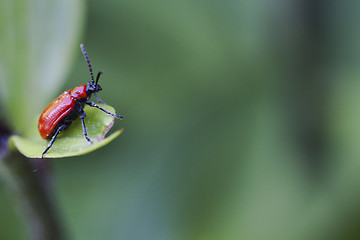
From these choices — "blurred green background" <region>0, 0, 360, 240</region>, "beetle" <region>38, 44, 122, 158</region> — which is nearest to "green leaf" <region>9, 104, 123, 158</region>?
"beetle" <region>38, 44, 122, 158</region>

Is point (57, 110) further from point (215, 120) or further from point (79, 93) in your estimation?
point (215, 120)

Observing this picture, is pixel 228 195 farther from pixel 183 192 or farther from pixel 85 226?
pixel 85 226

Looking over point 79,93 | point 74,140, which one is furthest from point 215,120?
point 74,140

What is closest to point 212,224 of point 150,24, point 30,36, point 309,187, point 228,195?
point 228,195

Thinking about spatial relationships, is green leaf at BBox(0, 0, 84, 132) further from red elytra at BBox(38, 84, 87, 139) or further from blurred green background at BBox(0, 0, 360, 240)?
blurred green background at BBox(0, 0, 360, 240)

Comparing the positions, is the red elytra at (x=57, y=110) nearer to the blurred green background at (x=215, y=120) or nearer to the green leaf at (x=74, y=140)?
the green leaf at (x=74, y=140)
